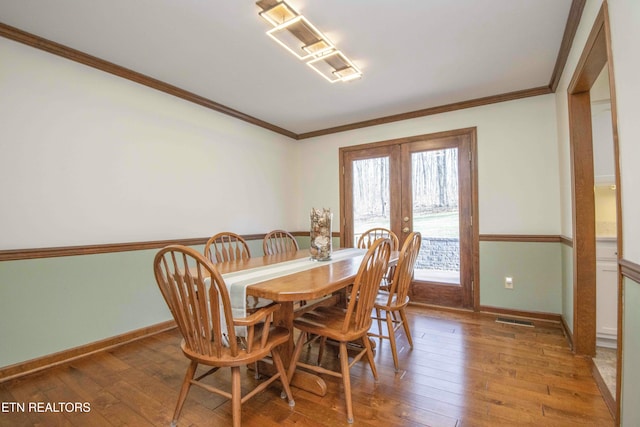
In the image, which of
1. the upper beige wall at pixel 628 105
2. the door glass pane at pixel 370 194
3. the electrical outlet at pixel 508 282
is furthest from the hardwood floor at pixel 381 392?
the door glass pane at pixel 370 194

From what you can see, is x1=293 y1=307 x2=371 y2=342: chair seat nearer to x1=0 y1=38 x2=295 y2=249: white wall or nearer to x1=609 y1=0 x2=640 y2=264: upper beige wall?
x1=609 y1=0 x2=640 y2=264: upper beige wall

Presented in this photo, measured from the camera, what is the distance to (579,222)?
2.27m

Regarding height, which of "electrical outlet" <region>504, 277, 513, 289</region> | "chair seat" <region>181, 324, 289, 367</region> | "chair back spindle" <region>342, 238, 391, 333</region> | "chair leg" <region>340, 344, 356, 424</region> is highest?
"chair back spindle" <region>342, 238, 391, 333</region>

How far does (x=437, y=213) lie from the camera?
3611 millimetres

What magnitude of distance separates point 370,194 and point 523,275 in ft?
6.34

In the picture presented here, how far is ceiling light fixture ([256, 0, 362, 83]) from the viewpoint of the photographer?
1921 millimetres

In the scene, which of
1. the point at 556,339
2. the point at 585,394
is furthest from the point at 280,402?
the point at 556,339

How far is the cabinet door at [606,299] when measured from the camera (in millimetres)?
2361

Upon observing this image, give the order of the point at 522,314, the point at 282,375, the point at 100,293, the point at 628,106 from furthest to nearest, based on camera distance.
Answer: the point at 522,314 → the point at 100,293 → the point at 282,375 → the point at 628,106

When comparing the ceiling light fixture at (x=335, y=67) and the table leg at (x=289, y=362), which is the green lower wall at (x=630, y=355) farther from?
the ceiling light fixture at (x=335, y=67)

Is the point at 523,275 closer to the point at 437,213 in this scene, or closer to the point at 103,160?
the point at 437,213

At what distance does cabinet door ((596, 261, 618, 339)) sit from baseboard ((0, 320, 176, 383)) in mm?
3740

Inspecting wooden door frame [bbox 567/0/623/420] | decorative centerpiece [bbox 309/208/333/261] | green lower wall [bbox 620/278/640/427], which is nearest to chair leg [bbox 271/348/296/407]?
decorative centerpiece [bbox 309/208/333/261]

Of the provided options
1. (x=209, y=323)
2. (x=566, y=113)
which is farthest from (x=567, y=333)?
(x=209, y=323)
